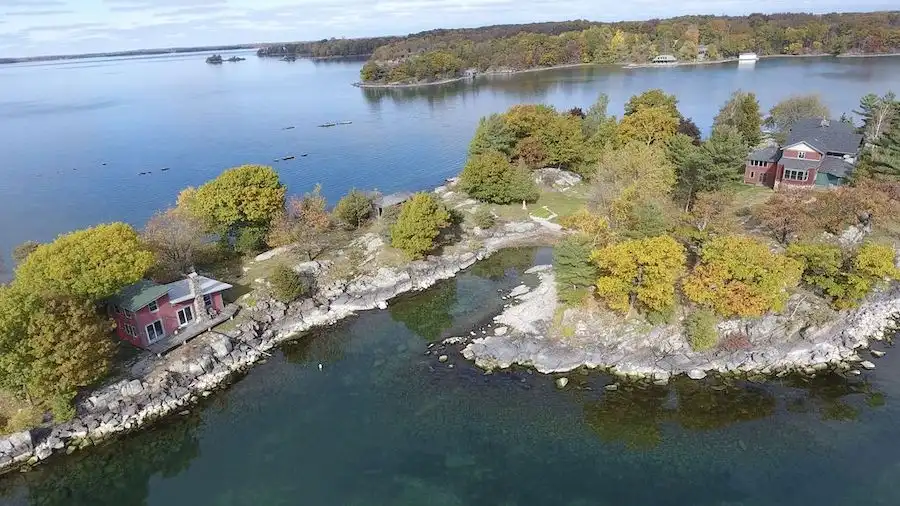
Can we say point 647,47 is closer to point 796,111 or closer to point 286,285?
point 796,111

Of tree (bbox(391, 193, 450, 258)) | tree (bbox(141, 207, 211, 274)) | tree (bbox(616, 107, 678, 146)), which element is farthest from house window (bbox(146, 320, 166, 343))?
tree (bbox(616, 107, 678, 146))

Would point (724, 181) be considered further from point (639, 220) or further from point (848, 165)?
point (639, 220)

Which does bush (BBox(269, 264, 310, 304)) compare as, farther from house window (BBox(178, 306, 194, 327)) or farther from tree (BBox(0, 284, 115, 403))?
tree (BBox(0, 284, 115, 403))

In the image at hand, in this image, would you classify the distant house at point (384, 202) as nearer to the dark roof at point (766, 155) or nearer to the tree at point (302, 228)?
the tree at point (302, 228)

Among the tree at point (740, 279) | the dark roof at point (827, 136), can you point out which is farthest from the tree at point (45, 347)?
the dark roof at point (827, 136)

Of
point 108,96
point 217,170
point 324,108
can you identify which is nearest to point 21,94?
point 108,96

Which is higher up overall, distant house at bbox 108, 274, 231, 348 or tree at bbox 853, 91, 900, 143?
tree at bbox 853, 91, 900, 143
